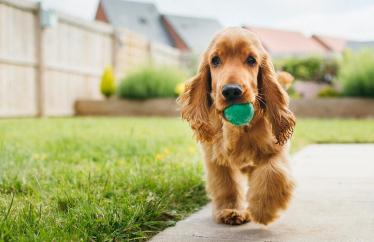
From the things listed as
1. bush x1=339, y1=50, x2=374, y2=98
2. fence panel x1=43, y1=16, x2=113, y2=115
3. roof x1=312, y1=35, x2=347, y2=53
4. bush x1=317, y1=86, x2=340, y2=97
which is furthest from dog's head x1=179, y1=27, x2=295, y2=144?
roof x1=312, y1=35, x2=347, y2=53

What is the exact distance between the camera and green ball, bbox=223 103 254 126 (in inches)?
97.0

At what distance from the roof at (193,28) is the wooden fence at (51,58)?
16.6 meters

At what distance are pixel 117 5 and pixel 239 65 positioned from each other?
29872 mm

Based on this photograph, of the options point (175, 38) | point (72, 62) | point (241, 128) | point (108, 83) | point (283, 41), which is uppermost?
point (175, 38)

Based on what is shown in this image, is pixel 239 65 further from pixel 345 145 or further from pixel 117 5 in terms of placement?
pixel 117 5

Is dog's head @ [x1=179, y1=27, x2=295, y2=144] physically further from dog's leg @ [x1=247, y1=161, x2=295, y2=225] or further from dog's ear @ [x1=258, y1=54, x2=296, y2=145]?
dog's leg @ [x1=247, y1=161, x2=295, y2=225]

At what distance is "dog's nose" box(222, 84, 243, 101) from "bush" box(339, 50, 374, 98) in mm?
11046

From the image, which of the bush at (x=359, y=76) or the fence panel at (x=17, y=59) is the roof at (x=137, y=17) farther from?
the bush at (x=359, y=76)

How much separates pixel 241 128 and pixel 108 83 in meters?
11.9

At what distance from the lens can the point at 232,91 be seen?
7.89 feet

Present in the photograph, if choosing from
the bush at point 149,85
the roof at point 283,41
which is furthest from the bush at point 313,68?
the roof at point 283,41

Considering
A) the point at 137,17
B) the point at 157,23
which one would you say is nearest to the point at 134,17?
the point at 137,17

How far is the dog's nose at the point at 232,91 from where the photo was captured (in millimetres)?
2402

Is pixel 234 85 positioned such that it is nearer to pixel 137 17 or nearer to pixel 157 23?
pixel 137 17
